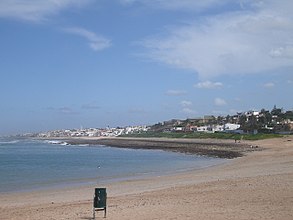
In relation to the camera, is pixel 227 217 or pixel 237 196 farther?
pixel 237 196

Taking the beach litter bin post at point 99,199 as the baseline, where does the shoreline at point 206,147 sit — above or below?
below

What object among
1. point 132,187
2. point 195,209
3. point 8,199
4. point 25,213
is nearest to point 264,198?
point 195,209

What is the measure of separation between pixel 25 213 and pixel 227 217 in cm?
666

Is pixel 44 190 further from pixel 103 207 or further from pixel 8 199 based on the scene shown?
pixel 103 207

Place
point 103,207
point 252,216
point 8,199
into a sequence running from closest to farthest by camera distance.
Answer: point 252,216 → point 103,207 → point 8,199

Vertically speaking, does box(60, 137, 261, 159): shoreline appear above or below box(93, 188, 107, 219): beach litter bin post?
below

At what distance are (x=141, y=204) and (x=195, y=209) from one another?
2.35 metres

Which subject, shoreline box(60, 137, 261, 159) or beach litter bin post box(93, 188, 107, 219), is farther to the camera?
shoreline box(60, 137, 261, 159)

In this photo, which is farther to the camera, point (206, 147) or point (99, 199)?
point (206, 147)

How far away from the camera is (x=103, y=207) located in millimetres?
10734

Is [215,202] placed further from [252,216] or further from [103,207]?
[103,207]

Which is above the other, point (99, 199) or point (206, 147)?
point (99, 199)

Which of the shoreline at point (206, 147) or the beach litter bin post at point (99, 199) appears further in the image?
the shoreline at point (206, 147)

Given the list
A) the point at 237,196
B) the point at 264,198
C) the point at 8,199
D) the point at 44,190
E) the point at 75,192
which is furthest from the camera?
the point at 44,190
